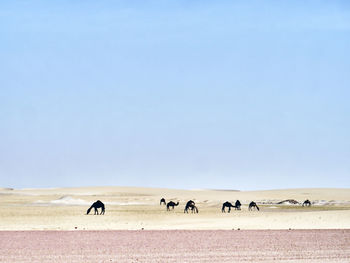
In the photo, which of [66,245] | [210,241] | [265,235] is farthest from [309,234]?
[66,245]

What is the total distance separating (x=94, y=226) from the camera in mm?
38875

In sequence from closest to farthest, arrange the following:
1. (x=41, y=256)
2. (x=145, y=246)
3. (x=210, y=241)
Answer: (x=41, y=256) < (x=145, y=246) < (x=210, y=241)

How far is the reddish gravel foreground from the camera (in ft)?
70.4

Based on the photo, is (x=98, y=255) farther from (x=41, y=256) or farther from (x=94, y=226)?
(x=94, y=226)

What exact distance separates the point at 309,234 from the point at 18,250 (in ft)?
45.3

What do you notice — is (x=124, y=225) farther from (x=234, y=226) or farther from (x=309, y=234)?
(x=309, y=234)

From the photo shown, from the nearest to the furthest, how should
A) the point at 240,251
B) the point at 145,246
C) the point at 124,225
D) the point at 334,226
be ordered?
the point at 240,251, the point at 145,246, the point at 334,226, the point at 124,225

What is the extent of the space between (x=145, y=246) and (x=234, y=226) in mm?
14077

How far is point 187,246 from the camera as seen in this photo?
82.3ft

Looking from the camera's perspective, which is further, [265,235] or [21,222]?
[21,222]

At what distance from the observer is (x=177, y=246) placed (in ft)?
82.1

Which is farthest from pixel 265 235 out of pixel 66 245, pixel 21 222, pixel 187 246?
pixel 21 222

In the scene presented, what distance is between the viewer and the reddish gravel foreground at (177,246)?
21.5 metres

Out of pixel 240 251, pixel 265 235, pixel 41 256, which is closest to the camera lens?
pixel 41 256
